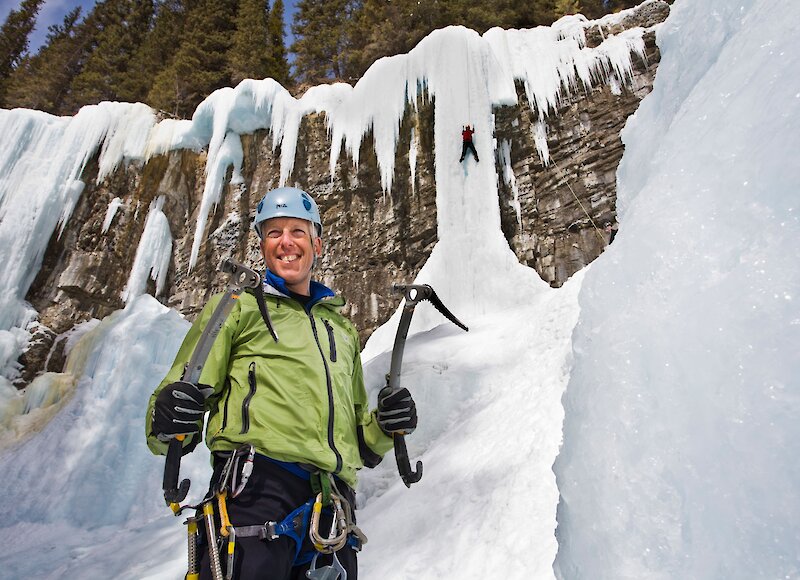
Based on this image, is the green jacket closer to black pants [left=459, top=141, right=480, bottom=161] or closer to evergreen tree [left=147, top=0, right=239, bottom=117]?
black pants [left=459, top=141, right=480, bottom=161]

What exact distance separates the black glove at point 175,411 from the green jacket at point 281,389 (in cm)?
8

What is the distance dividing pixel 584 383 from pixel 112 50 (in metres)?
28.8

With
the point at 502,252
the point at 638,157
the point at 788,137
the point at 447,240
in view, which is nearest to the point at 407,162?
the point at 447,240

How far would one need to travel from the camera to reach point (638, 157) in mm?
2473

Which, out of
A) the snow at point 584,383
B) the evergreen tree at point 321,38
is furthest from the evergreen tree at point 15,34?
the snow at point 584,383

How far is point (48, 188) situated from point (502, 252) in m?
13.2

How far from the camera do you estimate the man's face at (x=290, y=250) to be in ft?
6.74

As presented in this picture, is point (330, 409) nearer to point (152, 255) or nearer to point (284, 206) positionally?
point (284, 206)

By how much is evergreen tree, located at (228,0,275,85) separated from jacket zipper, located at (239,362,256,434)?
19701 mm

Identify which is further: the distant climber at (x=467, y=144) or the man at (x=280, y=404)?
the distant climber at (x=467, y=144)

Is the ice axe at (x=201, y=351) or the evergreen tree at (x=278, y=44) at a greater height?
→ the evergreen tree at (x=278, y=44)

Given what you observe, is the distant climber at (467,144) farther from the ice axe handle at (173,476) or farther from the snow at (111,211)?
the snow at (111,211)

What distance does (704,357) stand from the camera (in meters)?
1.20

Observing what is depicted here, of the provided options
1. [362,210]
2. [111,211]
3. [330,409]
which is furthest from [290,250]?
[111,211]
